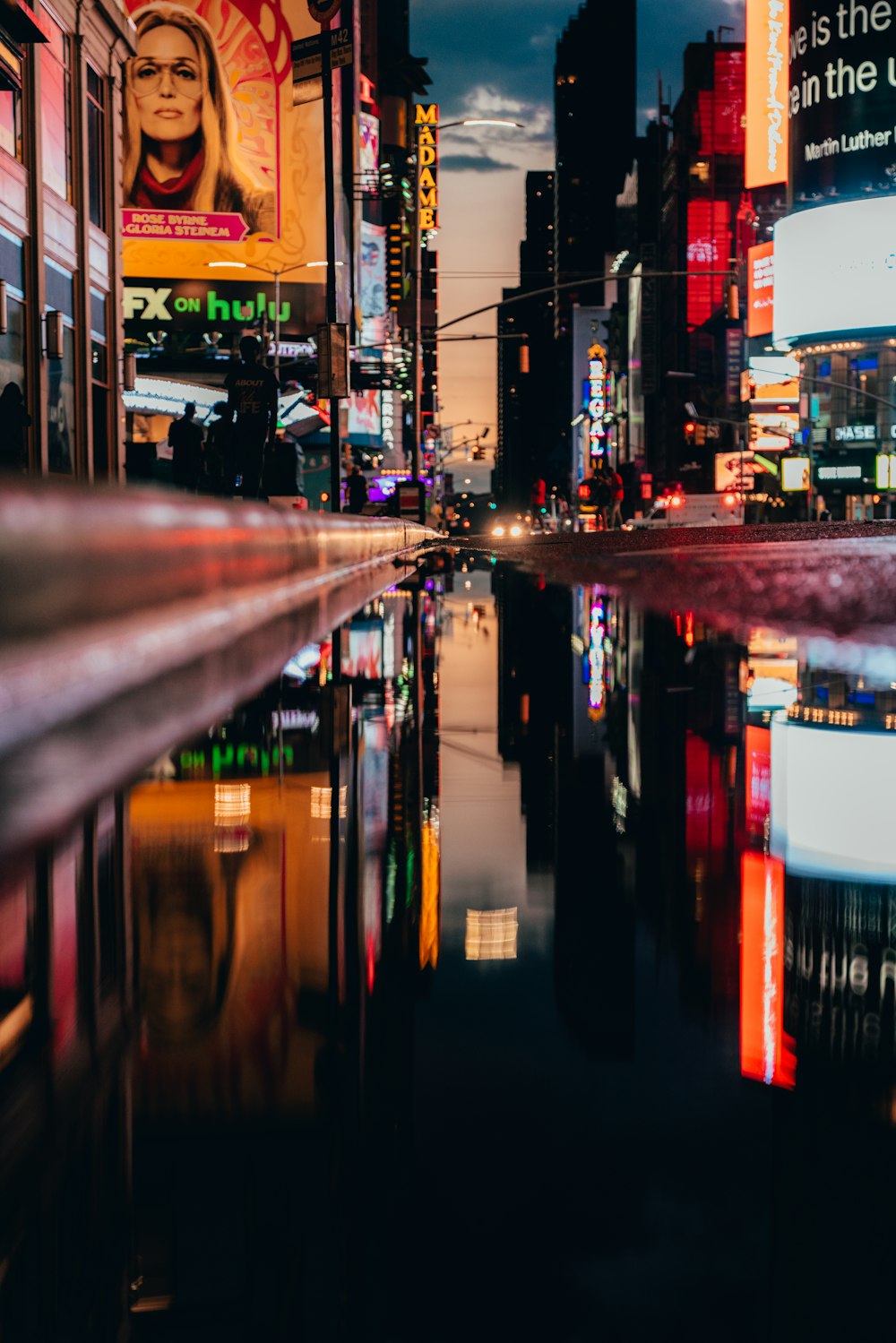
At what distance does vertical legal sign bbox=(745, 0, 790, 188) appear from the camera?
118 metres

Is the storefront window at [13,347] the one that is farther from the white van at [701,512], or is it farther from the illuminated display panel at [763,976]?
the white van at [701,512]

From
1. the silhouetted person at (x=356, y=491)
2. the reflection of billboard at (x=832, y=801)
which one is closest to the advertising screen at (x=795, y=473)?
the silhouetted person at (x=356, y=491)

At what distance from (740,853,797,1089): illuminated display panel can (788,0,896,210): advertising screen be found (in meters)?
101

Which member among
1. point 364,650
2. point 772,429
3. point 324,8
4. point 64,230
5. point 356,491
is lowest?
point 364,650

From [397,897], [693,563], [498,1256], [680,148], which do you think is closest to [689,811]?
[397,897]

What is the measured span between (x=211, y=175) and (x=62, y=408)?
34473 mm

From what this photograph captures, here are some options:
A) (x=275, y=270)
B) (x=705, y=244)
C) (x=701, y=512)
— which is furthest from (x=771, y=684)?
(x=705, y=244)

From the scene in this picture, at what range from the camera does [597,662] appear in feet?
26.7

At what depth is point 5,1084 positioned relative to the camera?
6.19 feet

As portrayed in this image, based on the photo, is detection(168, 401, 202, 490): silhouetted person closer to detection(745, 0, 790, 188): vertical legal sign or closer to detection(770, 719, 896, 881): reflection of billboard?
detection(770, 719, 896, 881): reflection of billboard

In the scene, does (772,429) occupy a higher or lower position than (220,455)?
higher

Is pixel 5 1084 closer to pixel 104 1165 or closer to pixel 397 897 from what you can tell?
pixel 104 1165

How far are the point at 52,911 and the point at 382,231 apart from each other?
96.3 metres

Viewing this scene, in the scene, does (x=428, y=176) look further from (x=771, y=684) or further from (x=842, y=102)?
(x=771, y=684)
